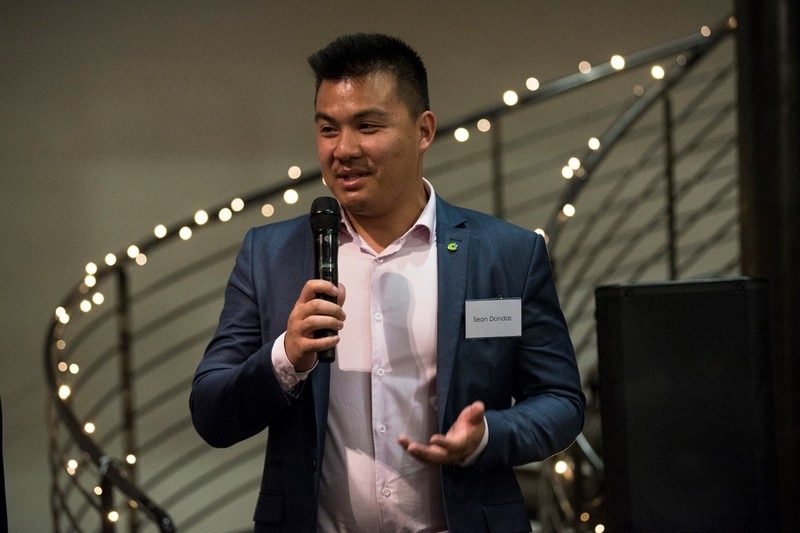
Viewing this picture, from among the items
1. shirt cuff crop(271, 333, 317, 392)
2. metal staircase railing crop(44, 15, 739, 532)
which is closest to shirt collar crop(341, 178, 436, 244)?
shirt cuff crop(271, 333, 317, 392)

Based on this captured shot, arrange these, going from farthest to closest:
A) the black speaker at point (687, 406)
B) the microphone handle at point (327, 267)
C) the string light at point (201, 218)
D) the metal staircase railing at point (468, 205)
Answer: the metal staircase railing at point (468, 205), the string light at point (201, 218), the black speaker at point (687, 406), the microphone handle at point (327, 267)

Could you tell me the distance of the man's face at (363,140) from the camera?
1685mm

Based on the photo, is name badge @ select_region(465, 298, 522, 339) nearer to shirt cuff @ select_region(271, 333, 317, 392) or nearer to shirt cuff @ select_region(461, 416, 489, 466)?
shirt cuff @ select_region(461, 416, 489, 466)

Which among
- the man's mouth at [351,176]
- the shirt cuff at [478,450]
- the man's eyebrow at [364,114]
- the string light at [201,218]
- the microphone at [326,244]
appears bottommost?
the shirt cuff at [478,450]

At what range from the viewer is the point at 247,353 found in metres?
1.74

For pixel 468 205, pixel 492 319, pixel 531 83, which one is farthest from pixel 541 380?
pixel 531 83

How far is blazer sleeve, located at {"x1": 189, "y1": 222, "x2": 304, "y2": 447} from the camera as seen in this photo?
1587 millimetres

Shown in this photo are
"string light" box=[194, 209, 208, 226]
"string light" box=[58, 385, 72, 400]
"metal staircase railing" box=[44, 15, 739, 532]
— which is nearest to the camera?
"string light" box=[58, 385, 72, 400]

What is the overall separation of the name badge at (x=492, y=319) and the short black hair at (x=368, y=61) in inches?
14.3

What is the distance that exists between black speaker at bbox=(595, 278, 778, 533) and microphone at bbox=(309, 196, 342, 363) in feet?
1.68

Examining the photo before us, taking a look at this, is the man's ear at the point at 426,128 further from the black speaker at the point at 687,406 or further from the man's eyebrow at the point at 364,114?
the black speaker at the point at 687,406

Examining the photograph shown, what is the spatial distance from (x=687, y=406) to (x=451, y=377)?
1.48ft

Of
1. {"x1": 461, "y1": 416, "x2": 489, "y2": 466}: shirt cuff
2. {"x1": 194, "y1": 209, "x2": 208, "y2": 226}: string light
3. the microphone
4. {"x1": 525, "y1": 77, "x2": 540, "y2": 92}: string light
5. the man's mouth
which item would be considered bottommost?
{"x1": 461, "y1": 416, "x2": 489, "y2": 466}: shirt cuff

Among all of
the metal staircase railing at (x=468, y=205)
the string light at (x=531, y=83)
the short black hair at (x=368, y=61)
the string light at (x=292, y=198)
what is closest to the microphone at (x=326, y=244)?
the short black hair at (x=368, y=61)
